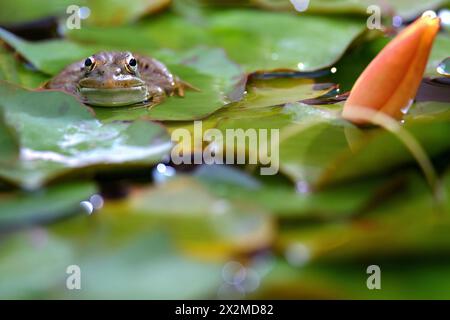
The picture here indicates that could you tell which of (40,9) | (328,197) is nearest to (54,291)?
(328,197)

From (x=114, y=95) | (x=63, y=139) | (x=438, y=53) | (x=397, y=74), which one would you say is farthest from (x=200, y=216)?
(x=438, y=53)

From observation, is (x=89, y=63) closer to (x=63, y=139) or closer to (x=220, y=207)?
(x=63, y=139)

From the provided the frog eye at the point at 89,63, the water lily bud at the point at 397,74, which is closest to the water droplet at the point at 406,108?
the water lily bud at the point at 397,74

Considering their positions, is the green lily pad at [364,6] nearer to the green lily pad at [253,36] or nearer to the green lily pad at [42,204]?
the green lily pad at [253,36]

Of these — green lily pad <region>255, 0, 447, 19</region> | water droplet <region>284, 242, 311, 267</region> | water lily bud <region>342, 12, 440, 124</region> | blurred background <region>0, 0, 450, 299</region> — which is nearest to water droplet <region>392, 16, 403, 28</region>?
green lily pad <region>255, 0, 447, 19</region>

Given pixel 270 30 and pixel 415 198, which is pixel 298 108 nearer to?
Answer: pixel 415 198

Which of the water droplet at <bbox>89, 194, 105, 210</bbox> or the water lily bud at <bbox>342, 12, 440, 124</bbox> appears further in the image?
the water lily bud at <bbox>342, 12, 440, 124</bbox>

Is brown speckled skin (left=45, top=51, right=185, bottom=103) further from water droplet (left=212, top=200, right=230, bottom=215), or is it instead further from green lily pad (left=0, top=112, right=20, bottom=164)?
water droplet (left=212, top=200, right=230, bottom=215)
